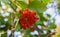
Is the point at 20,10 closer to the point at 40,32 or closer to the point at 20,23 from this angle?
the point at 20,23

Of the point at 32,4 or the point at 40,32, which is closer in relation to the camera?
the point at 32,4

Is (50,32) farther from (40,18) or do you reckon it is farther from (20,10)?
(20,10)

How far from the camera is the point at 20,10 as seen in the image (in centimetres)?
50

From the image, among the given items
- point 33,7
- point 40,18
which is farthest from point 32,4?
point 40,18

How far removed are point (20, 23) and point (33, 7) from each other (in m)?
0.08

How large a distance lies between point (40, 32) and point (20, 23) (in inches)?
6.1

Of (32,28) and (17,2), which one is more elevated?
(17,2)

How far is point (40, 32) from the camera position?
0.64m

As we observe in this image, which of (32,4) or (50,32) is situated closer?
(32,4)

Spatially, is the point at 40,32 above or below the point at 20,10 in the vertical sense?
below

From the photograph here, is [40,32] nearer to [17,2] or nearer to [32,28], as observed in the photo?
[32,28]

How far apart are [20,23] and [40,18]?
0.10m

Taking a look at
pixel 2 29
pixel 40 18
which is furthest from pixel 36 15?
pixel 2 29

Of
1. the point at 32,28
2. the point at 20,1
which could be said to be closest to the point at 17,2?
the point at 20,1
